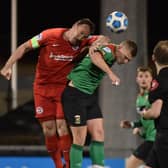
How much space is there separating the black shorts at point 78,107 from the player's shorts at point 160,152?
42.6 inches

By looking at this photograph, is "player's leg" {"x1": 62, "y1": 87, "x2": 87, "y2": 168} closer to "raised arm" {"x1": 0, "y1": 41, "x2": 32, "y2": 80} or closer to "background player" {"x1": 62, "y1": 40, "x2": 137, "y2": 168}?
"background player" {"x1": 62, "y1": 40, "x2": 137, "y2": 168}

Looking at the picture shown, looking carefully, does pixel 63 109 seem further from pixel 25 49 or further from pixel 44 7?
pixel 44 7

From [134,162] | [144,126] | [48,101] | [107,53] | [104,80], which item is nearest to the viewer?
[107,53]

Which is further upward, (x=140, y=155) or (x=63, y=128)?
(x=63, y=128)

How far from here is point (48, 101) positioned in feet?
25.8

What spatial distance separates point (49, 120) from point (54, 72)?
1.66 ft

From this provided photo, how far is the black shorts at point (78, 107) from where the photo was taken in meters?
7.20

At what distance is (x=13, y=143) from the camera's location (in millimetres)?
10719

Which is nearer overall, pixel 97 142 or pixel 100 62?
pixel 100 62

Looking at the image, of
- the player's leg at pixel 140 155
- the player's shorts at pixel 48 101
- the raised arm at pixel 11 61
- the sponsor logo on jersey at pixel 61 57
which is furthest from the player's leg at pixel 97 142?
the player's leg at pixel 140 155

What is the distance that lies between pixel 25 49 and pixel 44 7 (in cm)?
534

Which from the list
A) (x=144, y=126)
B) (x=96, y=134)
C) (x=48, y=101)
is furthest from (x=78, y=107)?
(x=144, y=126)

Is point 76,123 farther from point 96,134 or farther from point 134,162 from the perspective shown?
point 134,162

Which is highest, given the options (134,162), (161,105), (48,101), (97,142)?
(161,105)
